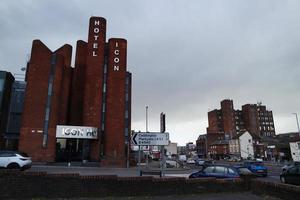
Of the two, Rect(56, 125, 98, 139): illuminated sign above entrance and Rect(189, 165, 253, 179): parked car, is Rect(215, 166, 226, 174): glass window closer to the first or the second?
Rect(189, 165, 253, 179): parked car

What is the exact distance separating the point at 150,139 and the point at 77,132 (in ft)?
98.9

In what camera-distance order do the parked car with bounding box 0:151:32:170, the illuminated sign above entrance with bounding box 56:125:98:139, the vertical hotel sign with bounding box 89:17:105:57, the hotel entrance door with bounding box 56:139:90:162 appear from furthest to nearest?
the vertical hotel sign with bounding box 89:17:105:57
the hotel entrance door with bounding box 56:139:90:162
the illuminated sign above entrance with bounding box 56:125:98:139
the parked car with bounding box 0:151:32:170

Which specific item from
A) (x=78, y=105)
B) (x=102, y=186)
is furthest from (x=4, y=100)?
(x=102, y=186)

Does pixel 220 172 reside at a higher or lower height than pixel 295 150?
A: lower

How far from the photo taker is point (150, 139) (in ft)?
44.1

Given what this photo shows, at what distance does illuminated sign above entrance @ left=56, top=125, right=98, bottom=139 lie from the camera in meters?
40.3

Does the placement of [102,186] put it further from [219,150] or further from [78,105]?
[219,150]

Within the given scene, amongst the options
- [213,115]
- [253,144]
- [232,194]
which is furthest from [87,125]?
[213,115]

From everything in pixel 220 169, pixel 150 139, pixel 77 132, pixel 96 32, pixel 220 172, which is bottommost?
pixel 220 172

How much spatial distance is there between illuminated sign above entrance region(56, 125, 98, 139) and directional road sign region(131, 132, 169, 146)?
29734mm

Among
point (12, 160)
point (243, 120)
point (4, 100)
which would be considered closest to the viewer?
point (12, 160)

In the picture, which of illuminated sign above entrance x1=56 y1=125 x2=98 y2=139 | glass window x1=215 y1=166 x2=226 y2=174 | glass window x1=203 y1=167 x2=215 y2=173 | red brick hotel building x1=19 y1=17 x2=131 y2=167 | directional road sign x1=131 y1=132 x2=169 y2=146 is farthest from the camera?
red brick hotel building x1=19 y1=17 x2=131 y2=167

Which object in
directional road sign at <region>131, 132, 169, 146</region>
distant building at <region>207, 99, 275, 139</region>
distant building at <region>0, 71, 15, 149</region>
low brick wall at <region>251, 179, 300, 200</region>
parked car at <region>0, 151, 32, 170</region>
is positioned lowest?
low brick wall at <region>251, 179, 300, 200</region>

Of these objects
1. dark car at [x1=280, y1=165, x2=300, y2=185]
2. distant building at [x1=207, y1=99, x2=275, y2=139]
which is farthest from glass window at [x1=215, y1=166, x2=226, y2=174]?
distant building at [x1=207, y1=99, x2=275, y2=139]
